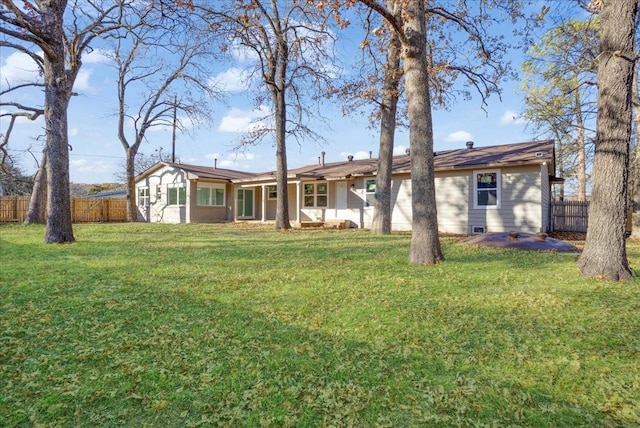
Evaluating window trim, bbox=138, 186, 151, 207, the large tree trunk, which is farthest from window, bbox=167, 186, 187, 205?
the large tree trunk

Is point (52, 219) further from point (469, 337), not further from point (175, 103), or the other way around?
point (175, 103)

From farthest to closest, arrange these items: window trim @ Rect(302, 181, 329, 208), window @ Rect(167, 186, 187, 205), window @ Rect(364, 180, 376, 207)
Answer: window @ Rect(167, 186, 187, 205) → window trim @ Rect(302, 181, 329, 208) → window @ Rect(364, 180, 376, 207)

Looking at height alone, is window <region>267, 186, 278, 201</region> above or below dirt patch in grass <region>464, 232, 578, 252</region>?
above

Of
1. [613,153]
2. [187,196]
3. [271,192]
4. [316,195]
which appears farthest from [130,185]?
[613,153]

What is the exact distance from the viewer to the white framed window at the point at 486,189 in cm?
1302

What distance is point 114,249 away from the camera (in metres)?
8.59

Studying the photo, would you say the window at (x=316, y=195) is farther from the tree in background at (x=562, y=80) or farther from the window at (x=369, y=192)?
the tree in background at (x=562, y=80)

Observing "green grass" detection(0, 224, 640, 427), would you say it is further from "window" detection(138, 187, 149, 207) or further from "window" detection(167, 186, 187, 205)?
"window" detection(138, 187, 149, 207)

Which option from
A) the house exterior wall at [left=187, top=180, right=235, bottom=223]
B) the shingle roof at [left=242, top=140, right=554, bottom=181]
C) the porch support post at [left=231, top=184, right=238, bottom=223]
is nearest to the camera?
the shingle roof at [left=242, top=140, right=554, bottom=181]

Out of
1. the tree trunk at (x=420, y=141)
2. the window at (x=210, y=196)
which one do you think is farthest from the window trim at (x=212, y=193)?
the tree trunk at (x=420, y=141)

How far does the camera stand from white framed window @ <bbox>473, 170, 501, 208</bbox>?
42.7ft

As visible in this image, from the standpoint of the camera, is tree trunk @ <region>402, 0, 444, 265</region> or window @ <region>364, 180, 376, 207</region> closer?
tree trunk @ <region>402, 0, 444, 265</region>

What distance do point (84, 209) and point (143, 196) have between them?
130 inches

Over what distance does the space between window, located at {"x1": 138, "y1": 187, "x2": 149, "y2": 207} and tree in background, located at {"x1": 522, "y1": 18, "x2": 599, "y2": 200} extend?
69.8 feet
